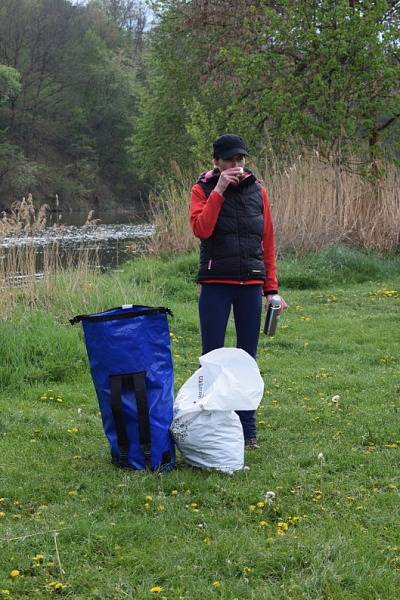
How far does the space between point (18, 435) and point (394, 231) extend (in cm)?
1036

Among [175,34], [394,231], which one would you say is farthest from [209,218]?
[175,34]

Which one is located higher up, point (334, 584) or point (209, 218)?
point (209, 218)

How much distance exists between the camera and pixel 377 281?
12242mm

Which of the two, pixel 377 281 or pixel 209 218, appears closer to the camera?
pixel 209 218

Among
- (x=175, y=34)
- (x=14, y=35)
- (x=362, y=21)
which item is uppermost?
(x=14, y=35)

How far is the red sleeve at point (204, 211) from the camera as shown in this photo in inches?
165

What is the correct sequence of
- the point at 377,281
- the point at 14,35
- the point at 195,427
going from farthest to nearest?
the point at 14,35, the point at 377,281, the point at 195,427

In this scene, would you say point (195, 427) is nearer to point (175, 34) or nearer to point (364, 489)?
point (364, 489)

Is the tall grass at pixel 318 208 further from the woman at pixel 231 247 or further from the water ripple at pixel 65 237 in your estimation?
the woman at pixel 231 247

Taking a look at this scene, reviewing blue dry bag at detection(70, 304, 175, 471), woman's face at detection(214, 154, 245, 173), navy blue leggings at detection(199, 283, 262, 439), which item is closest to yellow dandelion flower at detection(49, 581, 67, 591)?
blue dry bag at detection(70, 304, 175, 471)

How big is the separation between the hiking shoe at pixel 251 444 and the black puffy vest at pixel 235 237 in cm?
97

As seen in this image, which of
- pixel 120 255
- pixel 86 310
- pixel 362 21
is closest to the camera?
pixel 86 310

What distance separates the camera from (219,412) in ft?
13.5

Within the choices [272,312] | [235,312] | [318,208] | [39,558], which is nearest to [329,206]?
[318,208]
